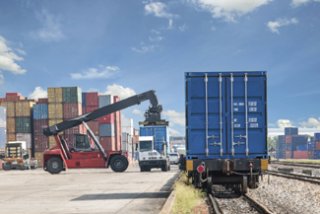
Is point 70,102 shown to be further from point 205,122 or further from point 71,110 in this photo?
point 205,122

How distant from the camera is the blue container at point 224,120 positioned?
12984 millimetres

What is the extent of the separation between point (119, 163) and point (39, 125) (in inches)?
1328

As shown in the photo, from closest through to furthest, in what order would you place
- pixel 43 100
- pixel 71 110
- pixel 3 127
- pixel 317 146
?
pixel 3 127 < pixel 71 110 < pixel 43 100 < pixel 317 146

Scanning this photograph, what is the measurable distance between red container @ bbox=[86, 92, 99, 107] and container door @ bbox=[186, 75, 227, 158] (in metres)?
53.4

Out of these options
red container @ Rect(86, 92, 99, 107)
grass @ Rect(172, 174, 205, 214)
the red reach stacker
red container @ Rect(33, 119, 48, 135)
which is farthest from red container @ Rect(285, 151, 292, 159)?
grass @ Rect(172, 174, 205, 214)

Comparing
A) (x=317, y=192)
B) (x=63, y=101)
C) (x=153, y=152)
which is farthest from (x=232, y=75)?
(x=63, y=101)

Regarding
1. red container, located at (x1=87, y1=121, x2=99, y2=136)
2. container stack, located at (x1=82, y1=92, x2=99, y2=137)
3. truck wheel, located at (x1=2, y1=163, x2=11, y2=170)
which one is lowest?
truck wheel, located at (x1=2, y1=163, x2=11, y2=170)

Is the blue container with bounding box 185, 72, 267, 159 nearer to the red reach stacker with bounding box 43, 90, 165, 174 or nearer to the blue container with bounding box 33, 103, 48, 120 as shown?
the red reach stacker with bounding box 43, 90, 165, 174

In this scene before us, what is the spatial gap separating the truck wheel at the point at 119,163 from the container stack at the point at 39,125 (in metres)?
32.5

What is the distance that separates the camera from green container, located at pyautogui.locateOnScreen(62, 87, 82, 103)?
61.3 metres

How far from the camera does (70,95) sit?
202 feet

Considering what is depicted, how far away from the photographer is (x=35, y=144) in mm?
61844

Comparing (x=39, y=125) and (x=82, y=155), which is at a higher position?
(x=39, y=125)

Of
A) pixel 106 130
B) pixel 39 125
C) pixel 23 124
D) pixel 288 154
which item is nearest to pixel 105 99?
pixel 106 130
